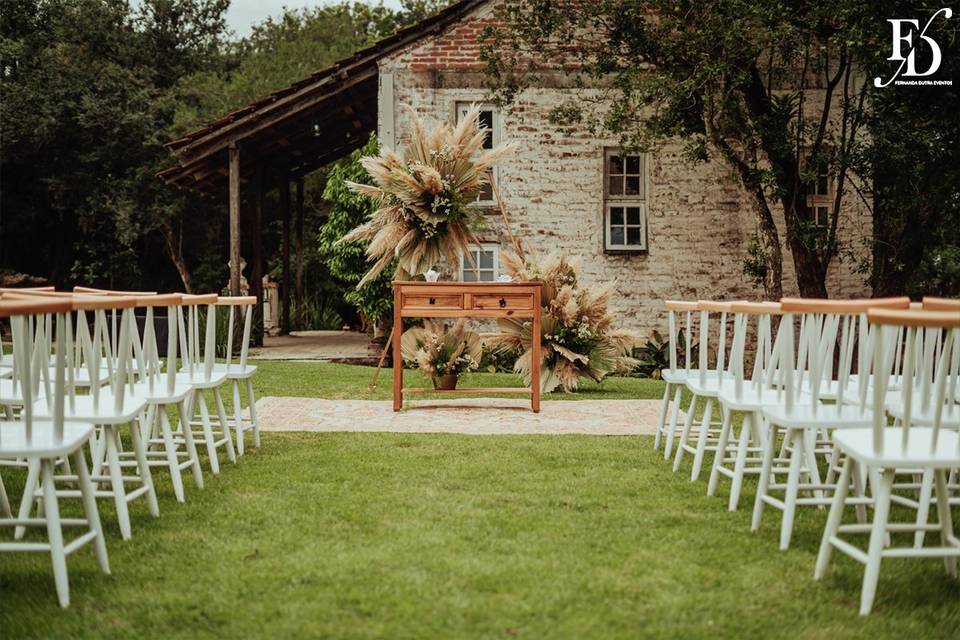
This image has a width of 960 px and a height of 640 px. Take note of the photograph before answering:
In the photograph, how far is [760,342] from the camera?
4766mm

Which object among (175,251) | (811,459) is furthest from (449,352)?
(175,251)

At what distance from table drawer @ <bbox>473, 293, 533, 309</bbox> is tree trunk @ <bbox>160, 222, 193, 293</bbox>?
45.6 feet

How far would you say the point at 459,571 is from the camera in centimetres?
354

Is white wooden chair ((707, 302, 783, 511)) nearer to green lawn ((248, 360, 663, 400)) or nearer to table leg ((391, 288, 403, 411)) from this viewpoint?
table leg ((391, 288, 403, 411))

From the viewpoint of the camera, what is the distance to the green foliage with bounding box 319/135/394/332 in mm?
12711

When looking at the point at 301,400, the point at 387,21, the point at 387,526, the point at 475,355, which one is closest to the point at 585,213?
the point at 475,355

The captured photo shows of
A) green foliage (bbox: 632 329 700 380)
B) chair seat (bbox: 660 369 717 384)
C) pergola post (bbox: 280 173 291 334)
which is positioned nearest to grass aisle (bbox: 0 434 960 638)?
chair seat (bbox: 660 369 717 384)

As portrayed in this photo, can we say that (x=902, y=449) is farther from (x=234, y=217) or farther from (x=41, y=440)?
(x=234, y=217)

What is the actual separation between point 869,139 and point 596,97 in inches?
123

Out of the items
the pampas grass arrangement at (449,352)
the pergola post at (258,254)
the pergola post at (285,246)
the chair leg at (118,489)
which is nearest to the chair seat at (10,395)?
the chair leg at (118,489)

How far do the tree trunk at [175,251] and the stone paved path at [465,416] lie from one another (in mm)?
13097

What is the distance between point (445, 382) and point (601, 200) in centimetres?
452

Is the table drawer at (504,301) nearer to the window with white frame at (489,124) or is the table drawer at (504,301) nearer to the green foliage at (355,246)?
the green foliage at (355,246)

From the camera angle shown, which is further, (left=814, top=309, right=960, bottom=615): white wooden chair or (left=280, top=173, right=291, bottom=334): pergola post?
(left=280, top=173, right=291, bottom=334): pergola post
